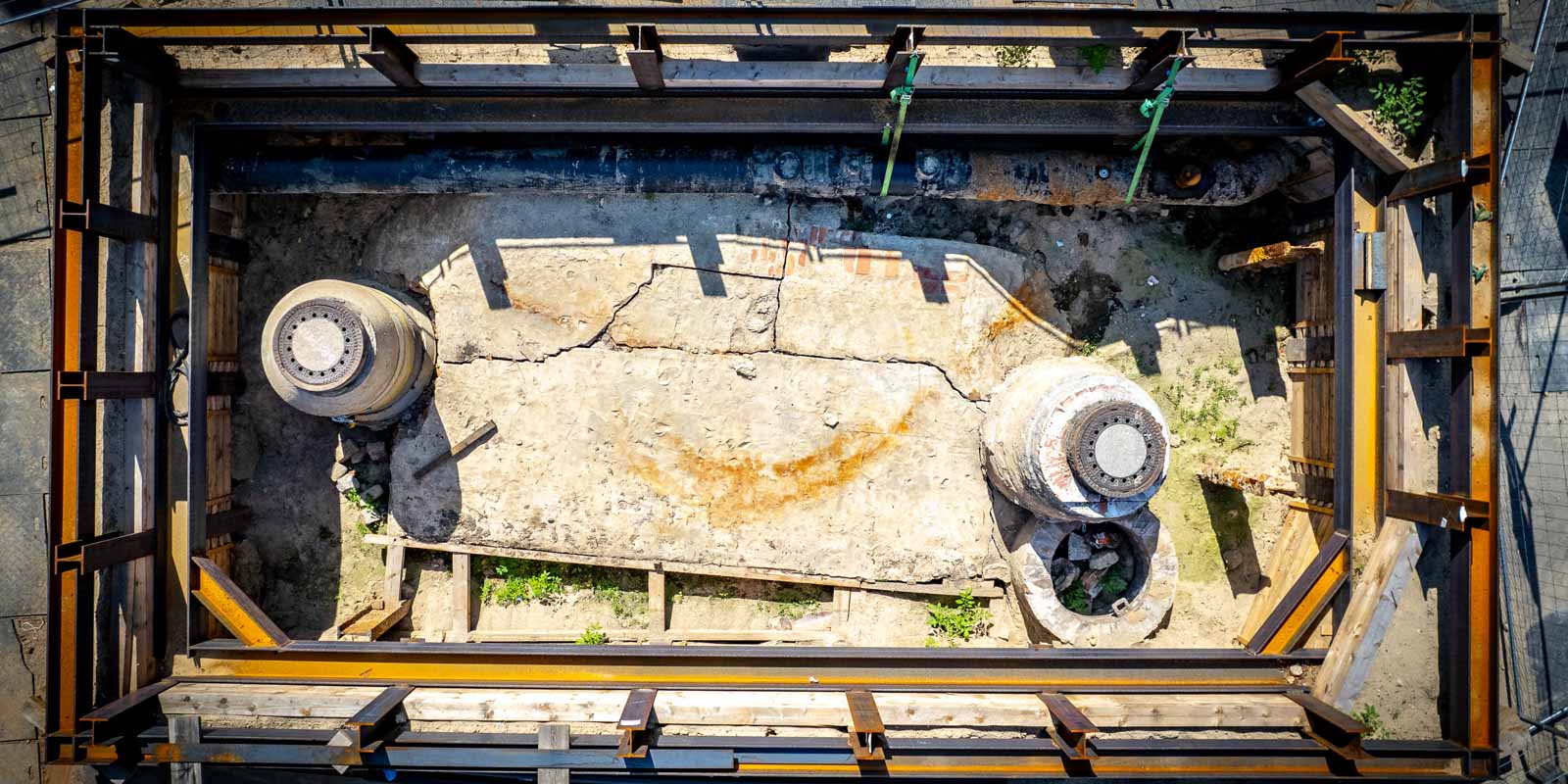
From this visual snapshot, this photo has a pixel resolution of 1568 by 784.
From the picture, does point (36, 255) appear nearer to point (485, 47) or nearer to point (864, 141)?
point (485, 47)

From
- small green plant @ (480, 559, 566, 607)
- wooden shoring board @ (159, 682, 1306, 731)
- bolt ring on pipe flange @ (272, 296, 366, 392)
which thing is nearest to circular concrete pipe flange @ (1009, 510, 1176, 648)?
wooden shoring board @ (159, 682, 1306, 731)

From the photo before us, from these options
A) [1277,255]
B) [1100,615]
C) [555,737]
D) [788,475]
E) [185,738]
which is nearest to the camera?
[555,737]

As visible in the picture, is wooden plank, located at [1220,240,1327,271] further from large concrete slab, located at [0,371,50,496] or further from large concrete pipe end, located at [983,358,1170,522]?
large concrete slab, located at [0,371,50,496]

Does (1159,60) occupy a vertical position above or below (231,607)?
above

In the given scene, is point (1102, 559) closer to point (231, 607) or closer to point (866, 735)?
point (866, 735)

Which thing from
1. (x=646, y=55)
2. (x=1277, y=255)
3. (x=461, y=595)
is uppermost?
(x=646, y=55)

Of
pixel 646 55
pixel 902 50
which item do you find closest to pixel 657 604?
pixel 646 55

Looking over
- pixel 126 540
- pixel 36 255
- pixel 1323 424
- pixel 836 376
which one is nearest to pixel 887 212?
pixel 836 376
